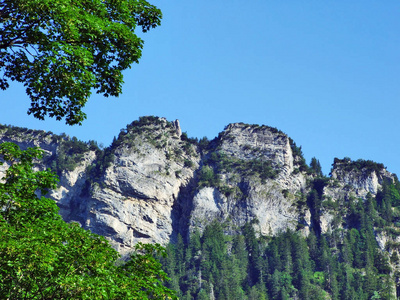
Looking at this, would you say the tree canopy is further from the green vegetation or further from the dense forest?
the dense forest

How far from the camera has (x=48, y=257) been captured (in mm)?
15984

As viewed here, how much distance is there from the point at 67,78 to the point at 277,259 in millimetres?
169473

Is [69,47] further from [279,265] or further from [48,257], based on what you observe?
[279,265]

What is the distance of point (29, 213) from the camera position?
1856cm

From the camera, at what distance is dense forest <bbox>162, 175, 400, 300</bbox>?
168 m

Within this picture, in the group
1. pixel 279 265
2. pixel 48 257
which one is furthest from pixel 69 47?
pixel 279 265

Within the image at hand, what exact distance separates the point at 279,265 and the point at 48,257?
168988 millimetres

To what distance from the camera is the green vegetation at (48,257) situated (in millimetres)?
16047

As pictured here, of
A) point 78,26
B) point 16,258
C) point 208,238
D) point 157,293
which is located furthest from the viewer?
point 208,238

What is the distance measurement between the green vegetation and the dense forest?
14531cm

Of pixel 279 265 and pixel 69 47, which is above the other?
pixel 279 265

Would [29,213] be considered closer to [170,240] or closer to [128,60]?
[128,60]

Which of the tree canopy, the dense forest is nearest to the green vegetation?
the tree canopy

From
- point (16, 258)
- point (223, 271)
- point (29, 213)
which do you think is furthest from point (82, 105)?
point (223, 271)
